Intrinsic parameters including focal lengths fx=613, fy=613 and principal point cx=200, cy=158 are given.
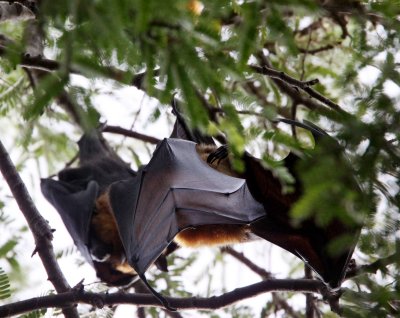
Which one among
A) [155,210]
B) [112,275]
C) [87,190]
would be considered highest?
[87,190]

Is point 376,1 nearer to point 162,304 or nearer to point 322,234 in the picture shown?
point 322,234

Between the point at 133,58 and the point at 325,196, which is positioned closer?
the point at 325,196

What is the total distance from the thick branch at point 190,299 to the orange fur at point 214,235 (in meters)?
0.77

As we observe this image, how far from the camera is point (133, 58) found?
2303 mm

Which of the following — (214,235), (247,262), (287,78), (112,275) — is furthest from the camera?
(112,275)

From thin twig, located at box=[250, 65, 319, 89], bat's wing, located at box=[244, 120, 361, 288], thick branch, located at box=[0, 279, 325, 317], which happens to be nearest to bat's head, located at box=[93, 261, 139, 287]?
thick branch, located at box=[0, 279, 325, 317]

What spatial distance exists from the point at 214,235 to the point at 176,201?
71cm

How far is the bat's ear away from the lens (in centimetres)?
532

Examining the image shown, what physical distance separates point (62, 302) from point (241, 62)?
1.97 metres

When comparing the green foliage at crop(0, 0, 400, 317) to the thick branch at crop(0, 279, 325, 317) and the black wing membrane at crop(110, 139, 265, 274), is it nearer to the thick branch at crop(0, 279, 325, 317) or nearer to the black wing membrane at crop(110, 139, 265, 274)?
the thick branch at crop(0, 279, 325, 317)

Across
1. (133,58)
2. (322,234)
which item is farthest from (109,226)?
(133,58)

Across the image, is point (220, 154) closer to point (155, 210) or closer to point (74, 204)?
point (155, 210)

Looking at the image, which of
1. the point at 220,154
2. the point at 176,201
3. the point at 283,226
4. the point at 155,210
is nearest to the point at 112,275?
the point at 155,210

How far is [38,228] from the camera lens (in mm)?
3863
